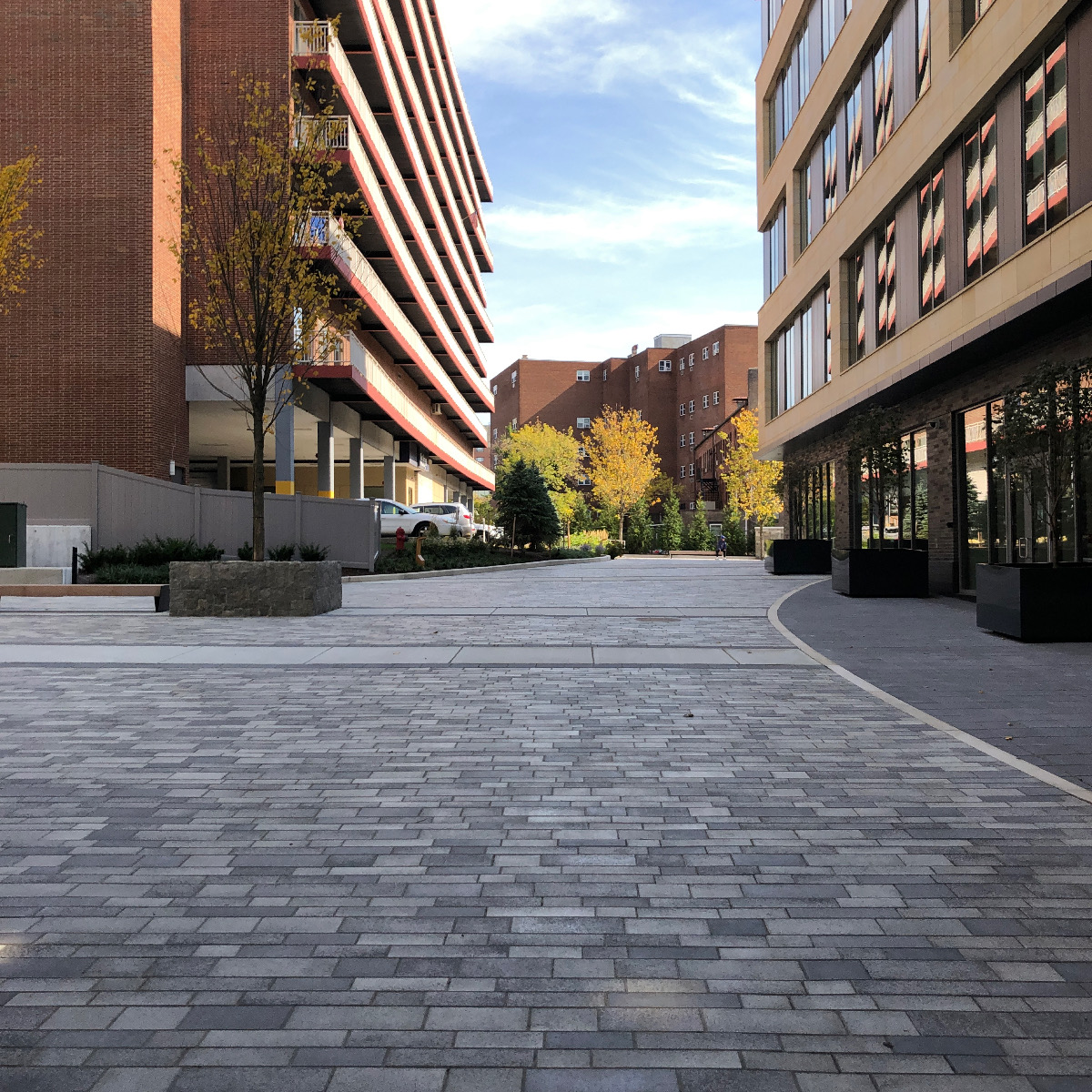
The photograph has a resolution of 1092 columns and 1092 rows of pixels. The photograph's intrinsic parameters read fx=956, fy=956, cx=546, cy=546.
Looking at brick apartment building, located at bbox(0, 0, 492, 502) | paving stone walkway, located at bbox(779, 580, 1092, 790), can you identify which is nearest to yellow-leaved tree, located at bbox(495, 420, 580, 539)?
brick apartment building, located at bbox(0, 0, 492, 502)

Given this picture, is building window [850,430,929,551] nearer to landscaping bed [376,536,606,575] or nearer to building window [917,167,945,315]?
building window [917,167,945,315]

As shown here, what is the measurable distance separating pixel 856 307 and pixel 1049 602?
1651 centimetres

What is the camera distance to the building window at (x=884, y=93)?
73.5 feet

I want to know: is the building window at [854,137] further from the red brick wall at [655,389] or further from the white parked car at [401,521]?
the red brick wall at [655,389]

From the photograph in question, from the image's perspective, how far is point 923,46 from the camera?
20.2 metres

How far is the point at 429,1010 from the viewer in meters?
2.84

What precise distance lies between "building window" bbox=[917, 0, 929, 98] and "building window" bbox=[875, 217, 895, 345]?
3.19 m

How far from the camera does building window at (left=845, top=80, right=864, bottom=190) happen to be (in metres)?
25.0

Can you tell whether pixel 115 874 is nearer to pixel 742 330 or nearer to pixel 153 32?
pixel 153 32

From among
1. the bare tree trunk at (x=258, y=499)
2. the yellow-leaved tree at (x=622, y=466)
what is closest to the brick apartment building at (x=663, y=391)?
the yellow-leaved tree at (x=622, y=466)

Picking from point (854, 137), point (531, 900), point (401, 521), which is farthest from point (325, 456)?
point (531, 900)

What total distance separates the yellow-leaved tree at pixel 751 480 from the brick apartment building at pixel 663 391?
19487 millimetres

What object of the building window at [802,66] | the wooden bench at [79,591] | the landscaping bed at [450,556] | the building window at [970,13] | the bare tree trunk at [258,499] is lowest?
the wooden bench at [79,591]

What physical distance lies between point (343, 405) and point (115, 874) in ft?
119
